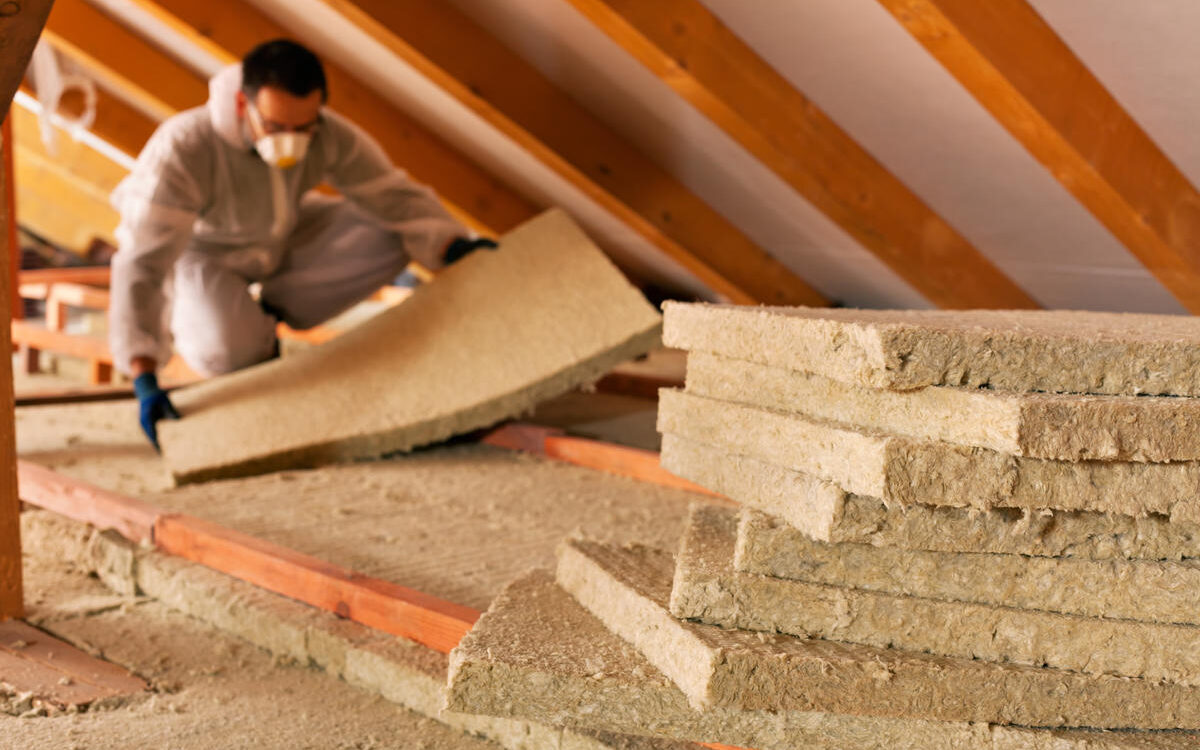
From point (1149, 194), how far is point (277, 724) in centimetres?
207

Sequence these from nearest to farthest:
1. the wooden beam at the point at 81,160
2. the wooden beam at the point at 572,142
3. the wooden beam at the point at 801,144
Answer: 1. the wooden beam at the point at 801,144
2. the wooden beam at the point at 572,142
3. the wooden beam at the point at 81,160

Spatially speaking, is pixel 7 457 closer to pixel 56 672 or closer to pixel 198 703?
pixel 56 672

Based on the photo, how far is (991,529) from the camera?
1265mm

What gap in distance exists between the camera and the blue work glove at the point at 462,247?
335 cm

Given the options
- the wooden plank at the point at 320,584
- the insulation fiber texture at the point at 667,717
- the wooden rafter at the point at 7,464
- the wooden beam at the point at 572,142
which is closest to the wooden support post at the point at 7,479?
the wooden rafter at the point at 7,464

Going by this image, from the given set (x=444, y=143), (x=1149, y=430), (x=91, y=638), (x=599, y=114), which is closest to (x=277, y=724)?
(x=91, y=638)

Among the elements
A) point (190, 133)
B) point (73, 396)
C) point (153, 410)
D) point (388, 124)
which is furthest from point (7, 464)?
point (388, 124)

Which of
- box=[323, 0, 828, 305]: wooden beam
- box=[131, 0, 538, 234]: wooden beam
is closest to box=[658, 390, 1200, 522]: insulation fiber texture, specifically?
box=[323, 0, 828, 305]: wooden beam

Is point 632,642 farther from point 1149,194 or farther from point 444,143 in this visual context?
point 444,143

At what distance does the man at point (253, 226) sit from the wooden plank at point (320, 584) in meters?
0.95

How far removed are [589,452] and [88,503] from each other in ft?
3.95

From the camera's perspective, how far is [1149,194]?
2.40m

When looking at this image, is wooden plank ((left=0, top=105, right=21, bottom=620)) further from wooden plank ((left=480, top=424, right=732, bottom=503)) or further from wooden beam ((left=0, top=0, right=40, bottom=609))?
wooden plank ((left=480, top=424, right=732, bottom=503))

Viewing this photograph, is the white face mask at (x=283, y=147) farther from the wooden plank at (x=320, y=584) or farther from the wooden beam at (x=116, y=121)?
the wooden beam at (x=116, y=121)
